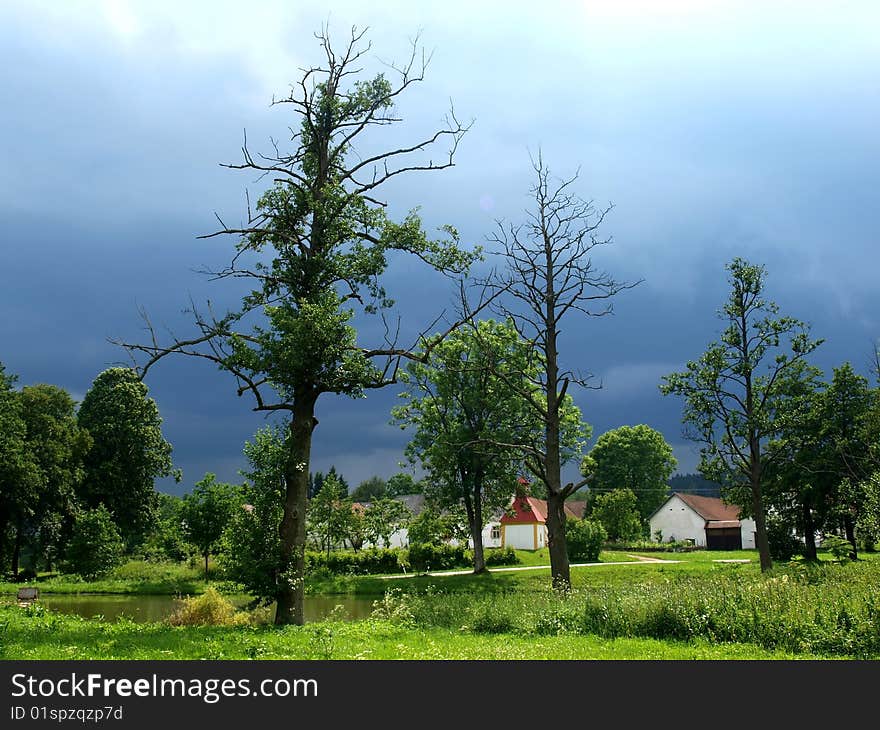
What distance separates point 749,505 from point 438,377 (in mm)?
20334

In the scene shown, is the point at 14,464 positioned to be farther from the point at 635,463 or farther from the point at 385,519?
the point at 635,463

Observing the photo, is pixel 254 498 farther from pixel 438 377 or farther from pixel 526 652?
pixel 438 377

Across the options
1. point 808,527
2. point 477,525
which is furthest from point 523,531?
point 808,527

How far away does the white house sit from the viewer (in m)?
78.4

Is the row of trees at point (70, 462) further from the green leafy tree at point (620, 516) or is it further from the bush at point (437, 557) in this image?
the green leafy tree at point (620, 516)

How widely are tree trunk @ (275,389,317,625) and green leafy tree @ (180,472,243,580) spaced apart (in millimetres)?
30126

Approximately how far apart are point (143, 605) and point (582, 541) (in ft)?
99.9

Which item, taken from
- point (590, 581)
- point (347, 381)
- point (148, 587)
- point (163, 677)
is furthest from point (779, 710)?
point (148, 587)

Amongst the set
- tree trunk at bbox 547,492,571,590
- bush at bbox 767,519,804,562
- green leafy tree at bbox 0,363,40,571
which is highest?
green leafy tree at bbox 0,363,40,571

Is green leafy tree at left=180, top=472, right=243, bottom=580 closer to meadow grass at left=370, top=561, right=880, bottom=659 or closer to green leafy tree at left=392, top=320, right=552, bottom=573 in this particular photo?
green leafy tree at left=392, top=320, right=552, bottom=573

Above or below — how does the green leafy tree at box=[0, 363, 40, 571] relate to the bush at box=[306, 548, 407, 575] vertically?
above

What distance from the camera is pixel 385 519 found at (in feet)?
175

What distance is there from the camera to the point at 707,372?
31766 mm

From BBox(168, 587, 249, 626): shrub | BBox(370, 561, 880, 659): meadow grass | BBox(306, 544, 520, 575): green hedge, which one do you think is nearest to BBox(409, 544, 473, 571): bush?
BBox(306, 544, 520, 575): green hedge
